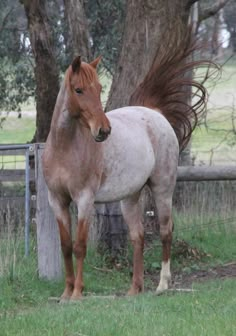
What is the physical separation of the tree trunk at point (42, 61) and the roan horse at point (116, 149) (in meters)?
5.22

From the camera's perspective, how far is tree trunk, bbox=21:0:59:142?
14.5m

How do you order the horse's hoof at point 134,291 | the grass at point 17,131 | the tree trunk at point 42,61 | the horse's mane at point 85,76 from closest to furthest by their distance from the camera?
the horse's mane at point 85,76, the horse's hoof at point 134,291, the tree trunk at point 42,61, the grass at point 17,131

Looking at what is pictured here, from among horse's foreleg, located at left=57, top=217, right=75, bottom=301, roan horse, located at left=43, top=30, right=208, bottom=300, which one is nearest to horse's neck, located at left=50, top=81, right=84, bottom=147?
roan horse, located at left=43, top=30, right=208, bottom=300

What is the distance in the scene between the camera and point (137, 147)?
8711mm

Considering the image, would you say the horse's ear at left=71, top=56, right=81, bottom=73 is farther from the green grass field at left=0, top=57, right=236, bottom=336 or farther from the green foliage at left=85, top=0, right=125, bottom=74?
the green foliage at left=85, top=0, right=125, bottom=74

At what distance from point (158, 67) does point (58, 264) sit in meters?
2.52

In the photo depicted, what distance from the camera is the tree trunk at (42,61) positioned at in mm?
14547

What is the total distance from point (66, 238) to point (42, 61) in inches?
273

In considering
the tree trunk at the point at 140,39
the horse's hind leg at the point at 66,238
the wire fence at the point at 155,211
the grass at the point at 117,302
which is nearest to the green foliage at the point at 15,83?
the wire fence at the point at 155,211

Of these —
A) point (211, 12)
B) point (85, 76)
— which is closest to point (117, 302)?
point (85, 76)

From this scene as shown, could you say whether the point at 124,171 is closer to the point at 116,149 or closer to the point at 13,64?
the point at 116,149

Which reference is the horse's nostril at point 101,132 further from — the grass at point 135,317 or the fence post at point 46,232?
the fence post at point 46,232

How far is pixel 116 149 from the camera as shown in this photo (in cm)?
851

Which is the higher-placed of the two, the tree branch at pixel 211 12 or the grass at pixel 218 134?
the tree branch at pixel 211 12
